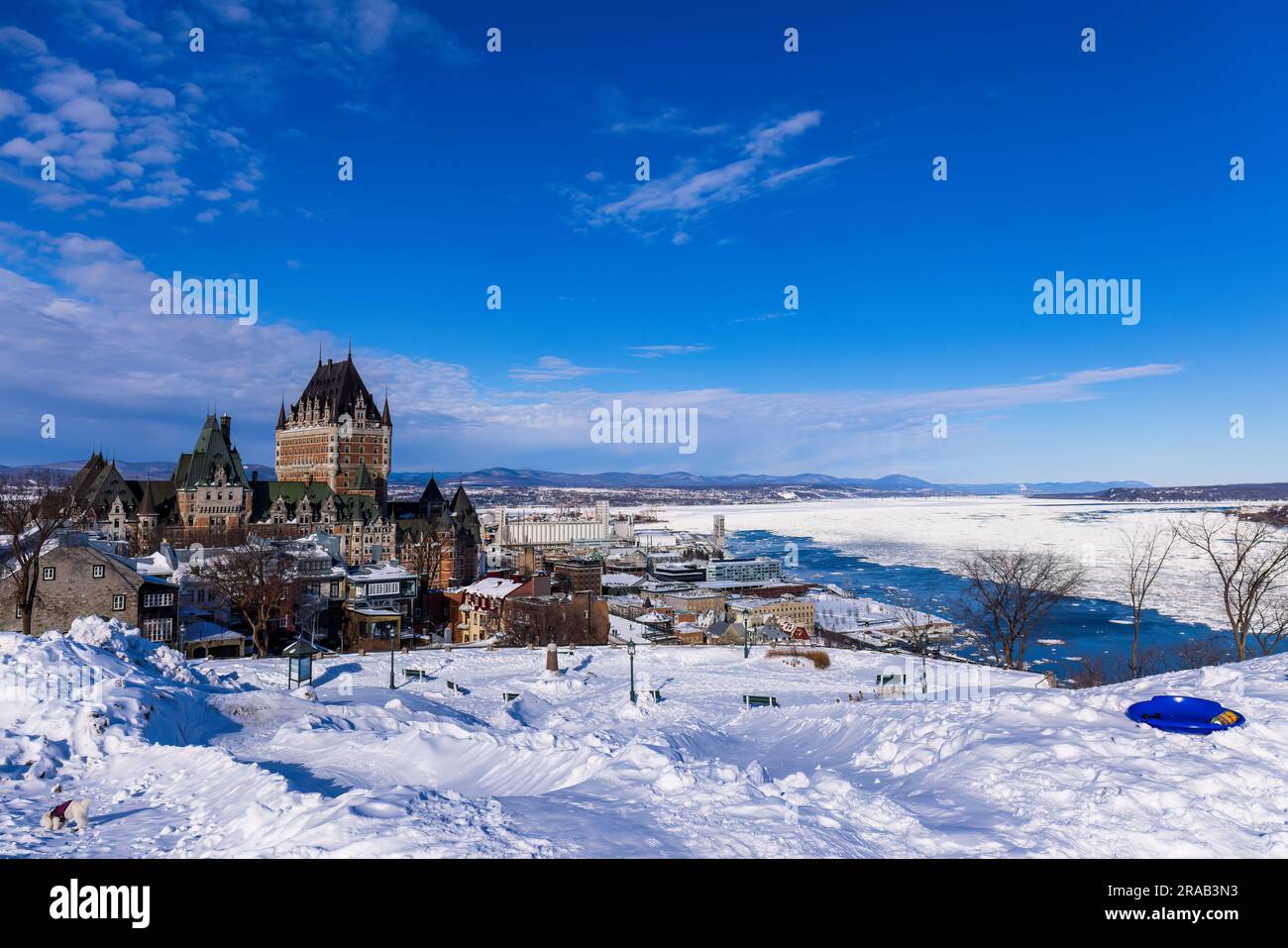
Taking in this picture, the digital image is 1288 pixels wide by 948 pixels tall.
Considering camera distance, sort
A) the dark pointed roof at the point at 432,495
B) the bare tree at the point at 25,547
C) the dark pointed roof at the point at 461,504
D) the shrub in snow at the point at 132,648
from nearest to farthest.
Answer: the shrub in snow at the point at 132,648, the bare tree at the point at 25,547, the dark pointed roof at the point at 461,504, the dark pointed roof at the point at 432,495

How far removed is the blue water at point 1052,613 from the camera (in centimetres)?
4388

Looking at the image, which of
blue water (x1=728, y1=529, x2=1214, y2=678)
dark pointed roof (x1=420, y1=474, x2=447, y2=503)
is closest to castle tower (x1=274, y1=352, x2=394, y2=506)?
dark pointed roof (x1=420, y1=474, x2=447, y2=503)

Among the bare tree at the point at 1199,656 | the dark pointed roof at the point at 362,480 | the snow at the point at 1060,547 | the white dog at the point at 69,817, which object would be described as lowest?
the snow at the point at 1060,547

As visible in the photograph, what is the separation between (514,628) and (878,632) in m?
28.1

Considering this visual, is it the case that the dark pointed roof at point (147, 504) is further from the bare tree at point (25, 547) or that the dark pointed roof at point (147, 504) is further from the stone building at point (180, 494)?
the bare tree at point (25, 547)

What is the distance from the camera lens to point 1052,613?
177 feet

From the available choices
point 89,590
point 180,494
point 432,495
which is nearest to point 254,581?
point 89,590

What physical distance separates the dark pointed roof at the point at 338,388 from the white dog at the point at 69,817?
96133mm

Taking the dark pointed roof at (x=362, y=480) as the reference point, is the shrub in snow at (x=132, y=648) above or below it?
below

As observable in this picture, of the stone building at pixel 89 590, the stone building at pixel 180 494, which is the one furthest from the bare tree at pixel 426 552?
the stone building at pixel 89 590

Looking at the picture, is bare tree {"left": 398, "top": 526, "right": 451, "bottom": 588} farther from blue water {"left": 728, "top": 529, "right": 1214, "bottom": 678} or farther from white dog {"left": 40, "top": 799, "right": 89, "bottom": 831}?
white dog {"left": 40, "top": 799, "right": 89, "bottom": 831}

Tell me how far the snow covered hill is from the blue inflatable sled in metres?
0.23

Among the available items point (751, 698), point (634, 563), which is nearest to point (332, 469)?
point (634, 563)
